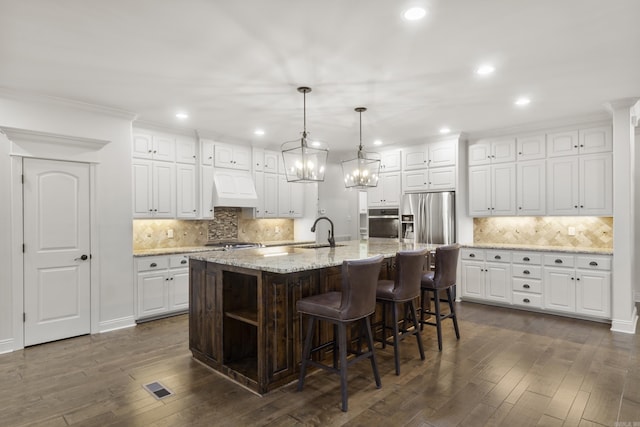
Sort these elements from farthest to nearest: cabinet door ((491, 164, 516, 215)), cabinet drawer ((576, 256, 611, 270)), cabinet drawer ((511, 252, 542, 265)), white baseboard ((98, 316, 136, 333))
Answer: cabinet door ((491, 164, 516, 215))
cabinet drawer ((511, 252, 542, 265))
cabinet drawer ((576, 256, 611, 270))
white baseboard ((98, 316, 136, 333))

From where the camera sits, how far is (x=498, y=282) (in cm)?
545

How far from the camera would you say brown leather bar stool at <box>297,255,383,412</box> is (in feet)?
8.67

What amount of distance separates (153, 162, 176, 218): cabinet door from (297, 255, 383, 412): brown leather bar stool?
3.22 meters

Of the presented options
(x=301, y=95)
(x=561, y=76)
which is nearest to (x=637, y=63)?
(x=561, y=76)

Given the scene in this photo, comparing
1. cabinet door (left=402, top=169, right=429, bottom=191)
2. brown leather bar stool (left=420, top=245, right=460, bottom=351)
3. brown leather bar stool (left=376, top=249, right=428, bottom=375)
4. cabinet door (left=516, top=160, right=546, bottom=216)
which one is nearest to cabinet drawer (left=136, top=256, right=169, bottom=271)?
brown leather bar stool (left=376, top=249, right=428, bottom=375)

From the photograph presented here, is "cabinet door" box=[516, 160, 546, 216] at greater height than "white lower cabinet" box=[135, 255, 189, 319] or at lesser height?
greater

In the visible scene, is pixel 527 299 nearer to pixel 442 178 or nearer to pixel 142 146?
pixel 442 178

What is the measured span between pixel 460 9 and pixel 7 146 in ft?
14.6

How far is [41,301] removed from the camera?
4.02 m

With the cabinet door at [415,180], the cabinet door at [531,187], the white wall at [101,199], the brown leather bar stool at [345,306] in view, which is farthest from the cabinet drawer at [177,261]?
the cabinet door at [531,187]

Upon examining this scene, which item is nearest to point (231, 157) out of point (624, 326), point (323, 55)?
point (323, 55)

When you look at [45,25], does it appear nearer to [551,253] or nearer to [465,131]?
[465,131]

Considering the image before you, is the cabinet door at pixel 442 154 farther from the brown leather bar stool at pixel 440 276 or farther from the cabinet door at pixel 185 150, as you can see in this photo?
the cabinet door at pixel 185 150

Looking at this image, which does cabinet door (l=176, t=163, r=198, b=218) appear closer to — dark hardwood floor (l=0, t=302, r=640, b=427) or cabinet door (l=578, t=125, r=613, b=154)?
dark hardwood floor (l=0, t=302, r=640, b=427)
